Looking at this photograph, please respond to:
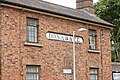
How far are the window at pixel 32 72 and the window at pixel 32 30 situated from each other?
191 centimetres

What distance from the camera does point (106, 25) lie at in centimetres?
3077

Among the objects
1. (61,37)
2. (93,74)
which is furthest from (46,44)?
(93,74)

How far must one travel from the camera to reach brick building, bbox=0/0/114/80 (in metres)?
22.5

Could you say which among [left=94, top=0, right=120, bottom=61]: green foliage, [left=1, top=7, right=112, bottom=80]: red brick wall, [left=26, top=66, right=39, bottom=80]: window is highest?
[left=94, top=0, right=120, bottom=61]: green foliage

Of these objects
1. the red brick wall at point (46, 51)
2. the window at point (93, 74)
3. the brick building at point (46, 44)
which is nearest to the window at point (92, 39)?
the brick building at point (46, 44)

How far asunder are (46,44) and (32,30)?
61.5 inches

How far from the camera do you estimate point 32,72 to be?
24.0m

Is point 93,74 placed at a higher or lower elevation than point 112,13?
lower

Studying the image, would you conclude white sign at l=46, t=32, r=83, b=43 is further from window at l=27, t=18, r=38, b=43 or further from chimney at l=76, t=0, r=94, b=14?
chimney at l=76, t=0, r=94, b=14

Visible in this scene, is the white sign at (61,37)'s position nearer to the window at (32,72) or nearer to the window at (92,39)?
the window at (92,39)

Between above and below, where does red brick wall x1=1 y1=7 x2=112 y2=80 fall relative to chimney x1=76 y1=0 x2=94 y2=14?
below

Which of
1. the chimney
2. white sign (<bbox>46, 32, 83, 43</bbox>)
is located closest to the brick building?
white sign (<bbox>46, 32, 83, 43</bbox>)

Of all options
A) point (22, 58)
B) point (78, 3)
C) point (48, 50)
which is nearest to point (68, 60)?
point (48, 50)

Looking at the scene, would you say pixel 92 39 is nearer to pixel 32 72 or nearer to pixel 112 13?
pixel 32 72
